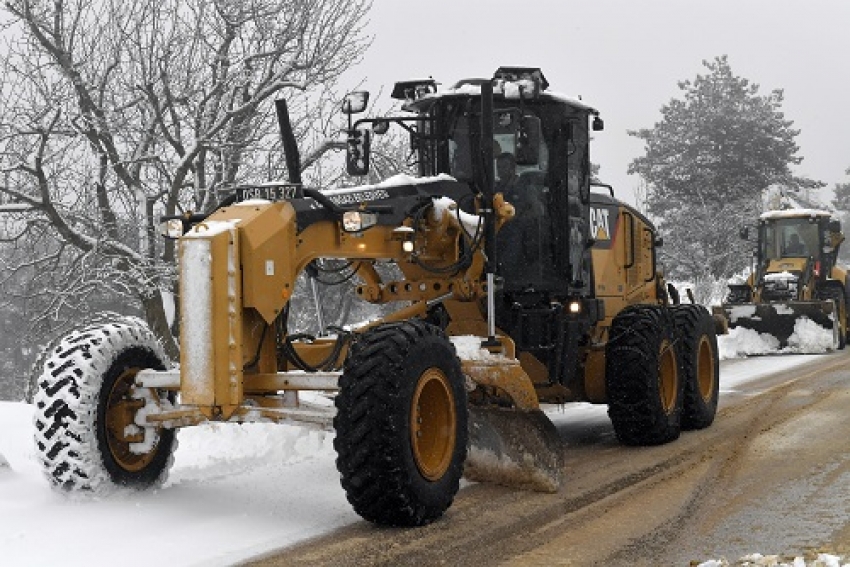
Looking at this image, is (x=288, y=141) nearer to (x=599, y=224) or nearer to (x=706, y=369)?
(x=599, y=224)

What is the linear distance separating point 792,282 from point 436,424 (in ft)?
56.4

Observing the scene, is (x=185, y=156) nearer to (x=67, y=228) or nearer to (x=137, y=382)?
(x=67, y=228)

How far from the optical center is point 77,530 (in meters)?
5.49

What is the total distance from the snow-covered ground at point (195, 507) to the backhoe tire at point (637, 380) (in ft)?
7.66

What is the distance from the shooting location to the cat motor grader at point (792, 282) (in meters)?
20.5

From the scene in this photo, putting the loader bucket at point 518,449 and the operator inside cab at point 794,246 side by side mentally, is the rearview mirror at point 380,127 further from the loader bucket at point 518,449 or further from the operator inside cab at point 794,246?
the operator inside cab at point 794,246

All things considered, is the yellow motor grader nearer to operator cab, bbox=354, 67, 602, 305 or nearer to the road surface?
operator cab, bbox=354, 67, 602, 305

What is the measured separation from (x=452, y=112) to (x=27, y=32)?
820 centimetres

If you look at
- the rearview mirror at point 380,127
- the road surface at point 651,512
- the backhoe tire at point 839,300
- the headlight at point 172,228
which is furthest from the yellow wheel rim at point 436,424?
the backhoe tire at point 839,300

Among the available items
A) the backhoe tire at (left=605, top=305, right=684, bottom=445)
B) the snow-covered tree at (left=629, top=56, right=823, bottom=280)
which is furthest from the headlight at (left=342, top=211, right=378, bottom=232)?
the snow-covered tree at (left=629, top=56, right=823, bottom=280)

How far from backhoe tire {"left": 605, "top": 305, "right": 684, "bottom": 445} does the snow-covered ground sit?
7.66ft

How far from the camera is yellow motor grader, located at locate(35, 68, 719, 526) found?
562cm

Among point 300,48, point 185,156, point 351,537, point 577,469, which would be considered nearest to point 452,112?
point 577,469

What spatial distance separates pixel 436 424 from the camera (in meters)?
6.08
